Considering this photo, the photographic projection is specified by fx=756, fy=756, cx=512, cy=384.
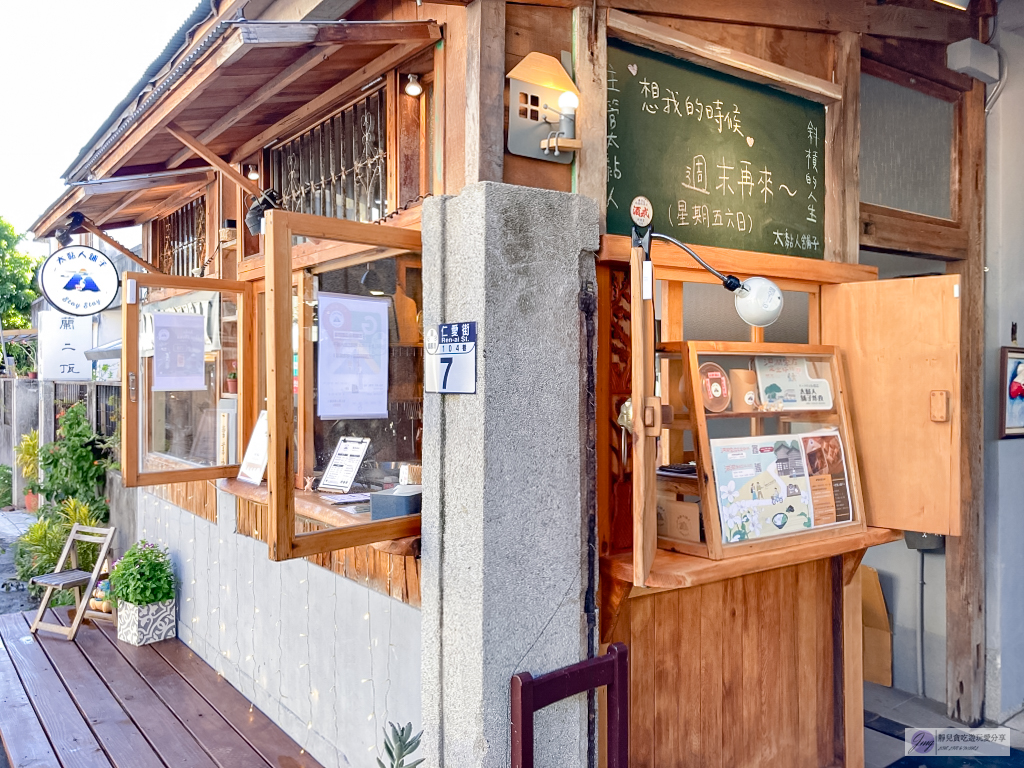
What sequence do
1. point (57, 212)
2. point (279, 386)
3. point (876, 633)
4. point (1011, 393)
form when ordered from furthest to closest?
point (57, 212)
point (876, 633)
point (1011, 393)
point (279, 386)

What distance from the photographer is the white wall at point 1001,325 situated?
197 inches

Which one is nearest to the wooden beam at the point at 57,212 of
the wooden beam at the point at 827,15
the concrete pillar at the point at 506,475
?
the concrete pillar at the point at 506,475

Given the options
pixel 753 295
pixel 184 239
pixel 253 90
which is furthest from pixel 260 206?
pixel 753 295

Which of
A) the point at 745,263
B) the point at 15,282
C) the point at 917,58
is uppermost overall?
the point at 15,282

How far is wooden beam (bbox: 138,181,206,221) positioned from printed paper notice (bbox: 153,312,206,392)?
1853 mm

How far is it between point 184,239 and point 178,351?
2389 mm

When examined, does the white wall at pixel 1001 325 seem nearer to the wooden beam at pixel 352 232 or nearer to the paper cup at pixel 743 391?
the paper cup at pixel 743 391

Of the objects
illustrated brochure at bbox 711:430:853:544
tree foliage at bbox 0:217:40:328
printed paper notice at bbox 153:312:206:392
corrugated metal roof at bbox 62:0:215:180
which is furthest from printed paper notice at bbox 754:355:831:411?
tree foliage at bbox 0:217:40:328

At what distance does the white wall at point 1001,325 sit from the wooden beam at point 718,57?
184 cm

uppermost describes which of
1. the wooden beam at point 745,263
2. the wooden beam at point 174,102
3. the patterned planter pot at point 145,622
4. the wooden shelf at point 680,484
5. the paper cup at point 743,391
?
the wooden beam at point 174,102

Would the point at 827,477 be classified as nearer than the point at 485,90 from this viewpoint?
No

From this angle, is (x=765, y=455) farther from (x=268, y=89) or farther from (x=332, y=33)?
(x=268, y=89)

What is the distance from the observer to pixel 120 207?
268 inches

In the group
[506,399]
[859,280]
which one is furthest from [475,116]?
[859,280]
